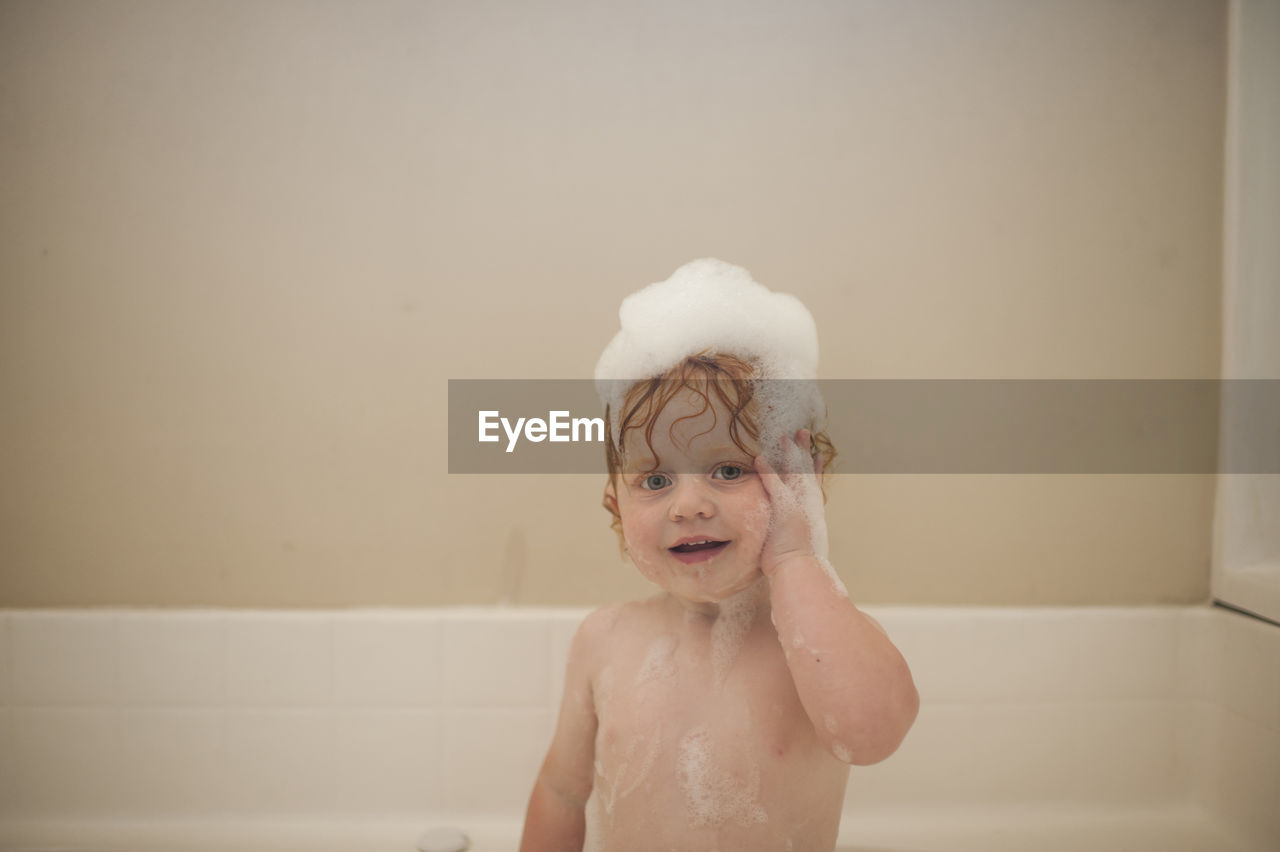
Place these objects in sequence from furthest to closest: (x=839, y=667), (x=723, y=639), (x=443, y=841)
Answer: (x=443, y=841), (x=723, y=639), (x=839, y=667)

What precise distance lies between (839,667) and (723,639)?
Result: 5.8 inches

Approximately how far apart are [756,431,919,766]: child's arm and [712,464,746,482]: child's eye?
0.09m

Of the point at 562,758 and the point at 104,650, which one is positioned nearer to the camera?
the point at 562,758

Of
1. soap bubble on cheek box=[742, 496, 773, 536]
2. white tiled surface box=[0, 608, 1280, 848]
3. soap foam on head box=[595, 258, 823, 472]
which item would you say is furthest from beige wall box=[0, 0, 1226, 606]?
soap bubble on cheek box=[742, 496, 773, 536]

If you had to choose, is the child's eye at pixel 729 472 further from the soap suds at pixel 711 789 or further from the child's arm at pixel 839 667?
the soap suds at pixel 711 789

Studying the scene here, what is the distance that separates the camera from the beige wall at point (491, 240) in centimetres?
106

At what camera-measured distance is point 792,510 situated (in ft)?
2.36

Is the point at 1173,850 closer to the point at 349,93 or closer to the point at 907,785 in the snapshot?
the point at 907,785

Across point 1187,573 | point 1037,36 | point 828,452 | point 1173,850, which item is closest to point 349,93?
point 828,452

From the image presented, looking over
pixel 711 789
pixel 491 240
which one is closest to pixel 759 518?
pixel 711 789

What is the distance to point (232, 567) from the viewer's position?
1.08 m

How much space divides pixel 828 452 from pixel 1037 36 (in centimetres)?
66

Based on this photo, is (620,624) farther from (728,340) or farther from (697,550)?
(728,340)

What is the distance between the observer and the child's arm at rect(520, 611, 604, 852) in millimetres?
811
